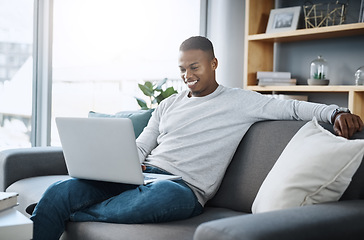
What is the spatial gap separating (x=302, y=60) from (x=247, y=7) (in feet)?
2.08

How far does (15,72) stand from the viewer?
12.7 ft

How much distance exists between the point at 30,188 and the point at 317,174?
140cm

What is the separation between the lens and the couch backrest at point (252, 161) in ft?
6.63

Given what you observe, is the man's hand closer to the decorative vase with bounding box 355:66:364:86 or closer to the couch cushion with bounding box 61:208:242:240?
the couch cushion with bounding box 61:208:242:240

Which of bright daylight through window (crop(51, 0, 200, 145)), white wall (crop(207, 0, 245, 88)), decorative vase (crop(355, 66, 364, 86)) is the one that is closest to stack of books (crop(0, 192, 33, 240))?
bright daylight through window (crop(51, 0, 200, 145))

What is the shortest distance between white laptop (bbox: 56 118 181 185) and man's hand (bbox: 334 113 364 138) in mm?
641

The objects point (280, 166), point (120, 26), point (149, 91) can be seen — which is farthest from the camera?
point (120, 26)

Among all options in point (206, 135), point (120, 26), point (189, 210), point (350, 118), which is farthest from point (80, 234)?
point (120, 26)

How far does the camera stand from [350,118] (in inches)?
71.7

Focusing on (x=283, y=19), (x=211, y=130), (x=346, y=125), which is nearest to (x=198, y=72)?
(x=211, y=130)

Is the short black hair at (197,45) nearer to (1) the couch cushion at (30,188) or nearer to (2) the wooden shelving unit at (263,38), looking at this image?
(1) the couch cushion at (30,188)

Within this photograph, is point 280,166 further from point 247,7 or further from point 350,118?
point 247,7

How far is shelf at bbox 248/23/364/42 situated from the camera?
3507 millimetres

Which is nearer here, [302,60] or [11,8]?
[11,8]
